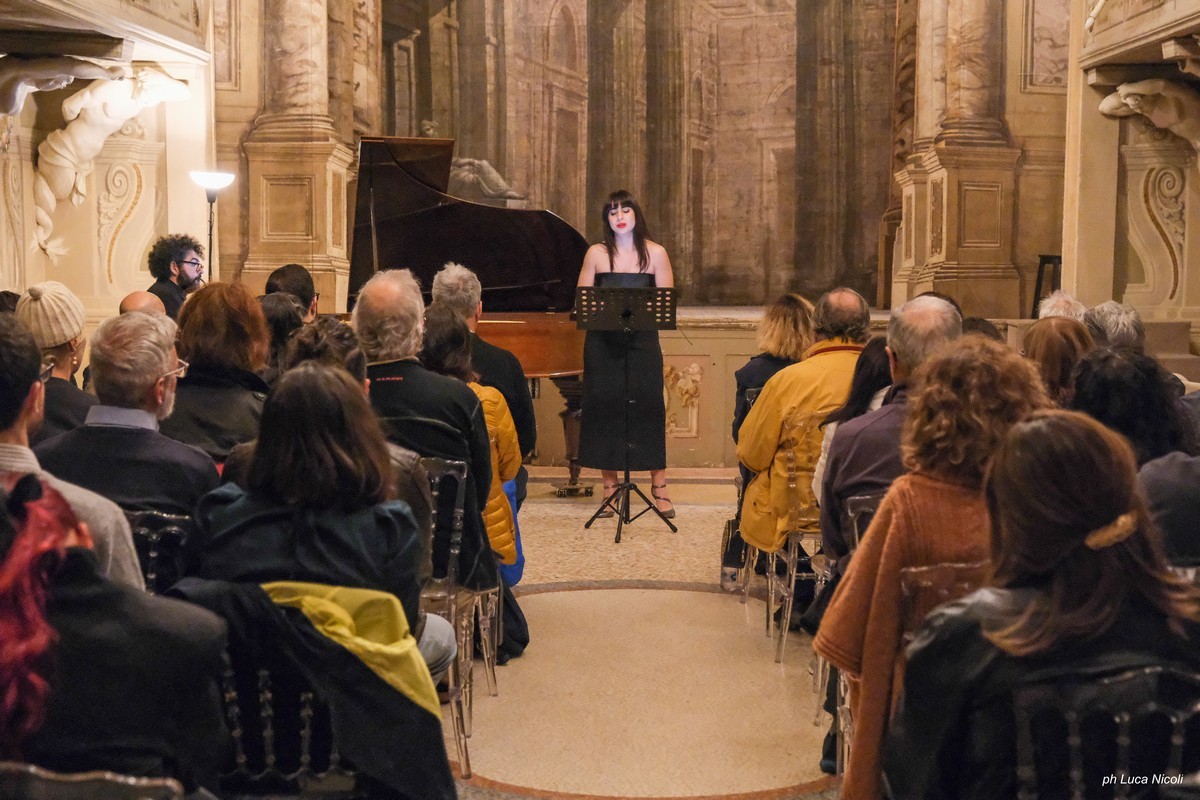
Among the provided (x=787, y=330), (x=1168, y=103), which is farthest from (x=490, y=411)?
(x=1168, y=103)

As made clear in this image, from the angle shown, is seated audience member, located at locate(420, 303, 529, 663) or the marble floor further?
seated audience member, located at locate(420, 303, 529, 663)

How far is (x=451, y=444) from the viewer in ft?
12.2

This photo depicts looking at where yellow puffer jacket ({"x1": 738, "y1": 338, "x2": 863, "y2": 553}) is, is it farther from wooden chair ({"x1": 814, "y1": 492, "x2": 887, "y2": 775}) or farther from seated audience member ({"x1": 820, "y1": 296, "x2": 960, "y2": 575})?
wooden chair ({"x1": 814, "y1": 492, "x2": 887, "y2": 775})

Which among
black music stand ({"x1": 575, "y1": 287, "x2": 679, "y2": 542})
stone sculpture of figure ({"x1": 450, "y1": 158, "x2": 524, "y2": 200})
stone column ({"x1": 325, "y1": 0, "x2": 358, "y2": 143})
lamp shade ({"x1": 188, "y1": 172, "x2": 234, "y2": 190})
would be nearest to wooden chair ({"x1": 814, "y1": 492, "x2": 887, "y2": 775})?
black music stand ({"x1": 575, "y1": 287, "x2": 679, "y2": 542})

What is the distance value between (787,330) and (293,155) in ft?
15.7

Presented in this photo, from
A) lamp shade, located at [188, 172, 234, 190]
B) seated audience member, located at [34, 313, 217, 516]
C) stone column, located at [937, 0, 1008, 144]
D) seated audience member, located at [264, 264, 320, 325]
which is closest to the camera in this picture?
Result: seated audience member, located at [34, 313, 217, 516]

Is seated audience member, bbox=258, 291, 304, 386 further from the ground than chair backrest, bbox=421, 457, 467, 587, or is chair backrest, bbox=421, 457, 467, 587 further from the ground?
seated audience member, bbox=258, 291, 304, 386

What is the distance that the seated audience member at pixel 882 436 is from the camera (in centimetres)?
321

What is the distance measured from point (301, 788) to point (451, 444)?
5.30 ft

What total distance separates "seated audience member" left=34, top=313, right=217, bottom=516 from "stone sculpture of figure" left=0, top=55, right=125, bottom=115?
16.1ft

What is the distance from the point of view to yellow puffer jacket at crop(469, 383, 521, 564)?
4.35 m

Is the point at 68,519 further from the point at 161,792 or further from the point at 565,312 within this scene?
the point at 565,312

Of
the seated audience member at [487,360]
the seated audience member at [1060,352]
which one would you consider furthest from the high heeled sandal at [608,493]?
the seated audience member at [1060,352]

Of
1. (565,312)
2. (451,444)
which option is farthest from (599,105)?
(451,444)
